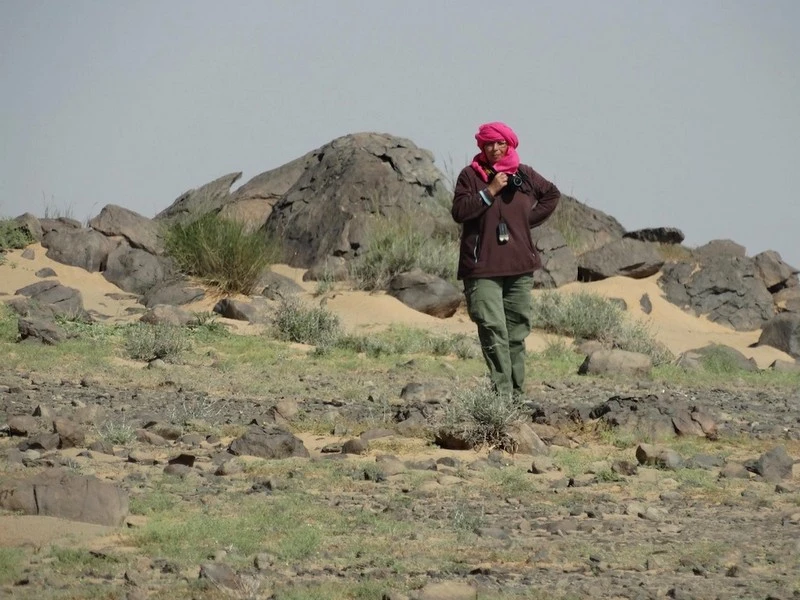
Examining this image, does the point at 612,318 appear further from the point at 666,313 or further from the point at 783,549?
the point at 783,549

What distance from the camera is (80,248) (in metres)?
20.8

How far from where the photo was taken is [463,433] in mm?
8461

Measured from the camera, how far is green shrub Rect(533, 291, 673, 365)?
1733 centimetres

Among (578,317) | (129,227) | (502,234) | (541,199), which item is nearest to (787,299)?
(578,317)

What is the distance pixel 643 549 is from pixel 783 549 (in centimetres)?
59

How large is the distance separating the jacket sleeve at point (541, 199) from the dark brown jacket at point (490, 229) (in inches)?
10.2

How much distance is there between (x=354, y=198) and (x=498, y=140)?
540 inches

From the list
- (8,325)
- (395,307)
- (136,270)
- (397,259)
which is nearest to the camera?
(8,325)

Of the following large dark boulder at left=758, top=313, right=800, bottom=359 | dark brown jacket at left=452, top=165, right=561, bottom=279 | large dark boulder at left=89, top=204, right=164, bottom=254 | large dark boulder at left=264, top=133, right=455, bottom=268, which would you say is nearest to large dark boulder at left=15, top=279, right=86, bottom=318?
large dark boulder at left=89, top=204, right=164, bottom=254

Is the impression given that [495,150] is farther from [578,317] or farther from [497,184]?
[578,317]

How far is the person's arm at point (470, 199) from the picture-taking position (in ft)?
29.5

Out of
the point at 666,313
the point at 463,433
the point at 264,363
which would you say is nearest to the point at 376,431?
the point at 463,433

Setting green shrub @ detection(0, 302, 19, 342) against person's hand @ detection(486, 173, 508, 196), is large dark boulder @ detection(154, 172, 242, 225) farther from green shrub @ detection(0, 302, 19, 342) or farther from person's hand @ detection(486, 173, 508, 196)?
person's hand @ detection(486, 173, 508, 196)

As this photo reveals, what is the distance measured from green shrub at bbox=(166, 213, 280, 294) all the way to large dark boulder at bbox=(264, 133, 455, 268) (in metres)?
2.35
